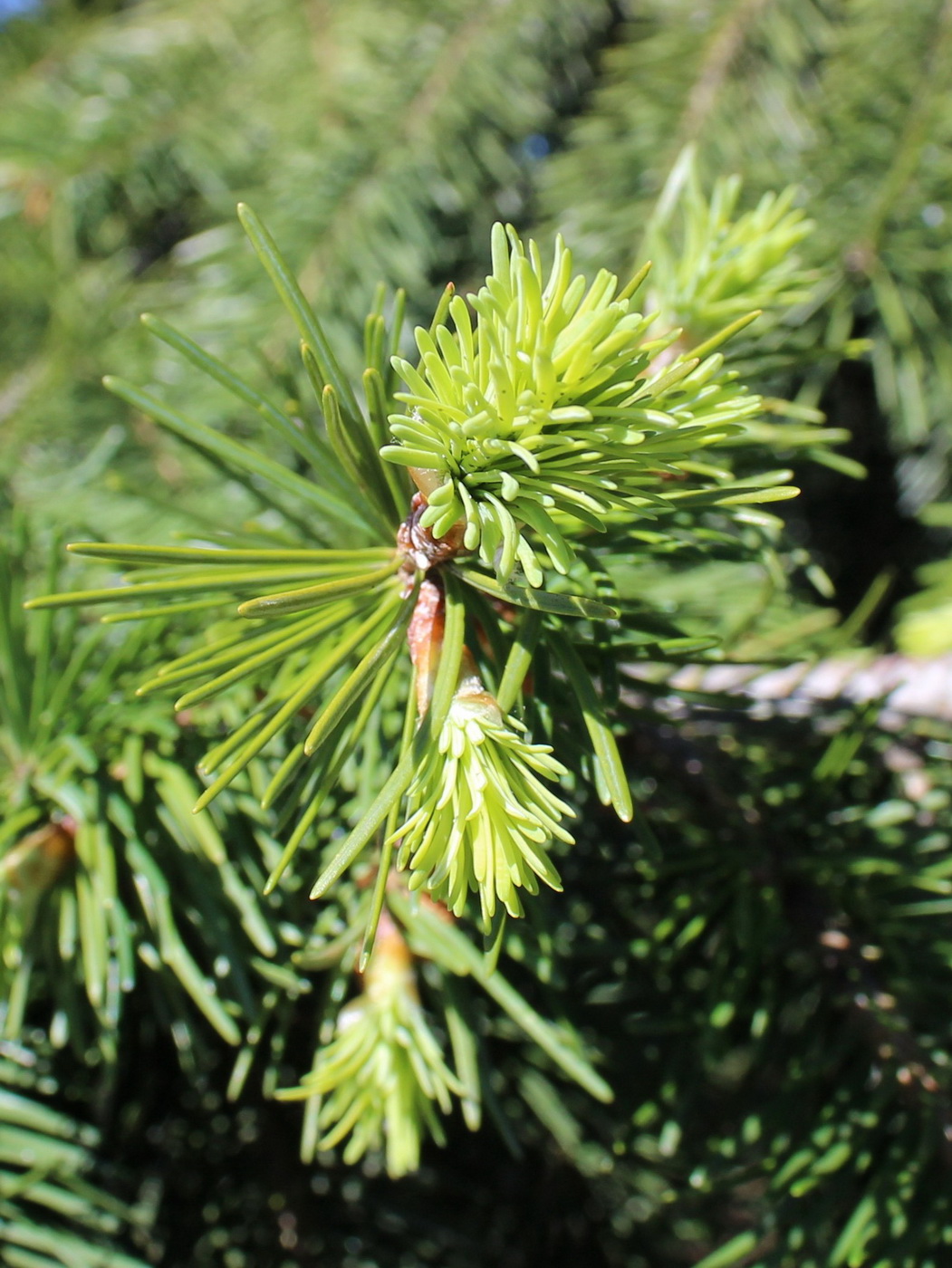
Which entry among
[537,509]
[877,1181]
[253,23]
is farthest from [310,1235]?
[253,23]

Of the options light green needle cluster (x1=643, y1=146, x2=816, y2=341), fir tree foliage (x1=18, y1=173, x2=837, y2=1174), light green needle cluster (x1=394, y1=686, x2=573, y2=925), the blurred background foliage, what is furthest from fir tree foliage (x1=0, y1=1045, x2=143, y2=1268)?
light green needle cluster (x1=643, y1=146, x2=816, y2=341)

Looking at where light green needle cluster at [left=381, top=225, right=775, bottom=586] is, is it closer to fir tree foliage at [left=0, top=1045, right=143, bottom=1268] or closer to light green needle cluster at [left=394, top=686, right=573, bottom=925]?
light green needle cluster at [left=394, top=686, right=573, bottom=925]

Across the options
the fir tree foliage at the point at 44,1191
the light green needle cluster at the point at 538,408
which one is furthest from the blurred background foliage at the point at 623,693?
the light green needle cluster at the point at 538,408

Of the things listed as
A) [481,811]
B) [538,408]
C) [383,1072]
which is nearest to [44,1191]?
[383,1072]

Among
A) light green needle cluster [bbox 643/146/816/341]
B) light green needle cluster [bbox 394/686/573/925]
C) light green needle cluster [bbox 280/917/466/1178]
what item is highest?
light green needle cluster [bbox 643/146/816/341]

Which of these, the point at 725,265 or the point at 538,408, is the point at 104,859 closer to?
the point at 538,408

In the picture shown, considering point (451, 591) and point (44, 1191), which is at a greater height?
point (451, 591)
